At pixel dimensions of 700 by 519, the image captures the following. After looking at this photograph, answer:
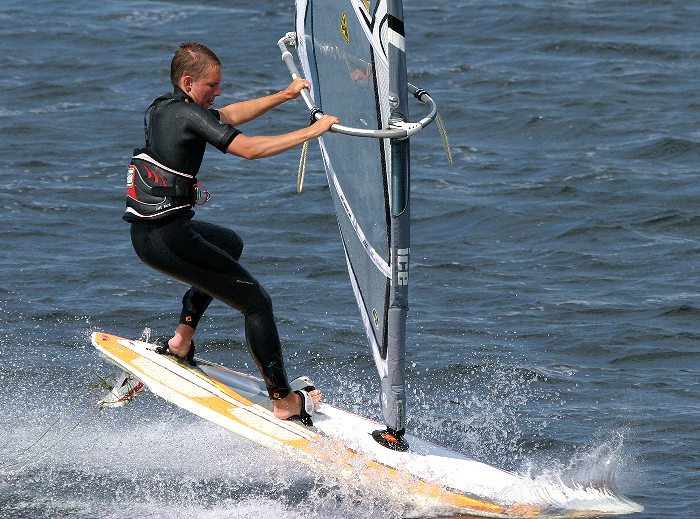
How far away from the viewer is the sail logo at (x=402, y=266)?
6.29 m

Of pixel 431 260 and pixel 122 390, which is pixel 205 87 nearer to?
pixel 122 390

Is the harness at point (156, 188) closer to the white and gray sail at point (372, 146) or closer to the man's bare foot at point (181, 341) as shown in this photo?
the white and gray sail at point (372, 146)

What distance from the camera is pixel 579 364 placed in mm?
9484

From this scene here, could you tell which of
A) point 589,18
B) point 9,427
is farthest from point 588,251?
point 589,18

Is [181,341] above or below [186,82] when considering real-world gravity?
below

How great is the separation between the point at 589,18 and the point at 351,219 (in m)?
14.4

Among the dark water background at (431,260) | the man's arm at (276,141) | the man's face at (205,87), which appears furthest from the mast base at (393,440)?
the man's face at (205,87)

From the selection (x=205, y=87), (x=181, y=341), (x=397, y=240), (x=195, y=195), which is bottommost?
(x=181, y=341)

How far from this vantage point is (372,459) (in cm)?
687

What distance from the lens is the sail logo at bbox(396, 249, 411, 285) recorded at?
6.29 metres

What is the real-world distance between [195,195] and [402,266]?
47.9 inches

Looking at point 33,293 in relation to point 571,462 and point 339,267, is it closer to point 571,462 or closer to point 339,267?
point 339,267

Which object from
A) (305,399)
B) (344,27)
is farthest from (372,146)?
(305,399)

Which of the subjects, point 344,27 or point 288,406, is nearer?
point 344,27
